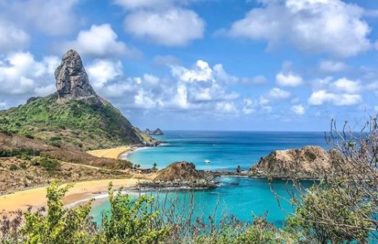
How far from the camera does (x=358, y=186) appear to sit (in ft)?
47.3

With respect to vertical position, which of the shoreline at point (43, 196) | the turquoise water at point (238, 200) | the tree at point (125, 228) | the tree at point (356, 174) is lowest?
the turquoise water at point (238, 200)

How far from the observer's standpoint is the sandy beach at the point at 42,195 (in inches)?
3000

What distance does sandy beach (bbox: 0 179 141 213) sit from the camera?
250ft

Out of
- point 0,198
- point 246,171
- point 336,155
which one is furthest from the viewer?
point 246,171

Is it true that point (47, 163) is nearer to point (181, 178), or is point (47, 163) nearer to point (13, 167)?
point (13, 167)

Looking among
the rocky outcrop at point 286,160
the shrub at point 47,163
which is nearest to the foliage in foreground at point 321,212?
the rocky outcrop at point 286,160

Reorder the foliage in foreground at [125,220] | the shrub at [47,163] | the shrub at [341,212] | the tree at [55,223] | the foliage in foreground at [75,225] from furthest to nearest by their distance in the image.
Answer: the shrub at [47,163], the foliage in foreground at [75,225], the tree at [55,223], the foliage in foreground at [125,220], the shrub at [341,212]

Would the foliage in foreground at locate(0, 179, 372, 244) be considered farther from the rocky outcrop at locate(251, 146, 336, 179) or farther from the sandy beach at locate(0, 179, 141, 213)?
the rocky outcrop at locate(251, 146, 336, 179)

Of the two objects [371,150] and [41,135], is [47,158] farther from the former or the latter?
[371,150]

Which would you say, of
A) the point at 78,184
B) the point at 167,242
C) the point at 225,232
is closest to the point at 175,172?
the point at 78,184

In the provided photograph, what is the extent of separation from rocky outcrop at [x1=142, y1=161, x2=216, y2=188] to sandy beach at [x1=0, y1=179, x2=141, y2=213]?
6.00 m

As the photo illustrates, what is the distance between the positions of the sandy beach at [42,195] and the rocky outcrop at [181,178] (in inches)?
236

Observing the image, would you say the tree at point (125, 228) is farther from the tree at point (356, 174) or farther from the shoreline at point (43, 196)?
the shoreline at point (43, 196)

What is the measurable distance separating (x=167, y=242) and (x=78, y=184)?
77970 mm
